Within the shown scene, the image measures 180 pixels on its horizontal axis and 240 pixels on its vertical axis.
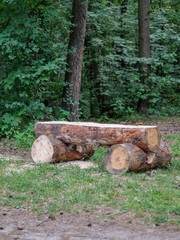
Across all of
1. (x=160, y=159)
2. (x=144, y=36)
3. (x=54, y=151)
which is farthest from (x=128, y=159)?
(x=144, y=36)

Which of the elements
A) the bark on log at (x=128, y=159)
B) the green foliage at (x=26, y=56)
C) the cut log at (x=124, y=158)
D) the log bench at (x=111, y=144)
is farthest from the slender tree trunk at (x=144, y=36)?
the cut log at (x=124, y=158)

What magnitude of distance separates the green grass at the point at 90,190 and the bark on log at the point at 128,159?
14 centimetres

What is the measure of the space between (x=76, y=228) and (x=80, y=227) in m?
0.05

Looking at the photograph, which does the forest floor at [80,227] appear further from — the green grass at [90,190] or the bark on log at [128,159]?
the bark on log at [128,159]

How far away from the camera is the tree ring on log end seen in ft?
21.6

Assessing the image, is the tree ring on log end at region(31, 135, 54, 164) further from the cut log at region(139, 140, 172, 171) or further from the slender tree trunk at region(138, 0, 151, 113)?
the slender tree trunk at region(138, 0, 151, 113)

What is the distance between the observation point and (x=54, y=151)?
21.4ft

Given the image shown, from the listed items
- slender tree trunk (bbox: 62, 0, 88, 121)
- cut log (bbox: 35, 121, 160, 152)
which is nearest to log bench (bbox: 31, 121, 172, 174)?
cut log (bbox: 35, 121, 160, 152)

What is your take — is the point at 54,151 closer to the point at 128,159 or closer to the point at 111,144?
the point at 111,144

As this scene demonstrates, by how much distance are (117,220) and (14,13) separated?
734 centimetres

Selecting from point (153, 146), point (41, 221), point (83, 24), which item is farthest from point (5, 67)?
point (41, 221)

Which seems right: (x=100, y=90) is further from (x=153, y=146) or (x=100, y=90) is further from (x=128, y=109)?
(x=153, y=146)

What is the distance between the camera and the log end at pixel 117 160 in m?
5.77

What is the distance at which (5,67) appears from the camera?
32.0 ft
